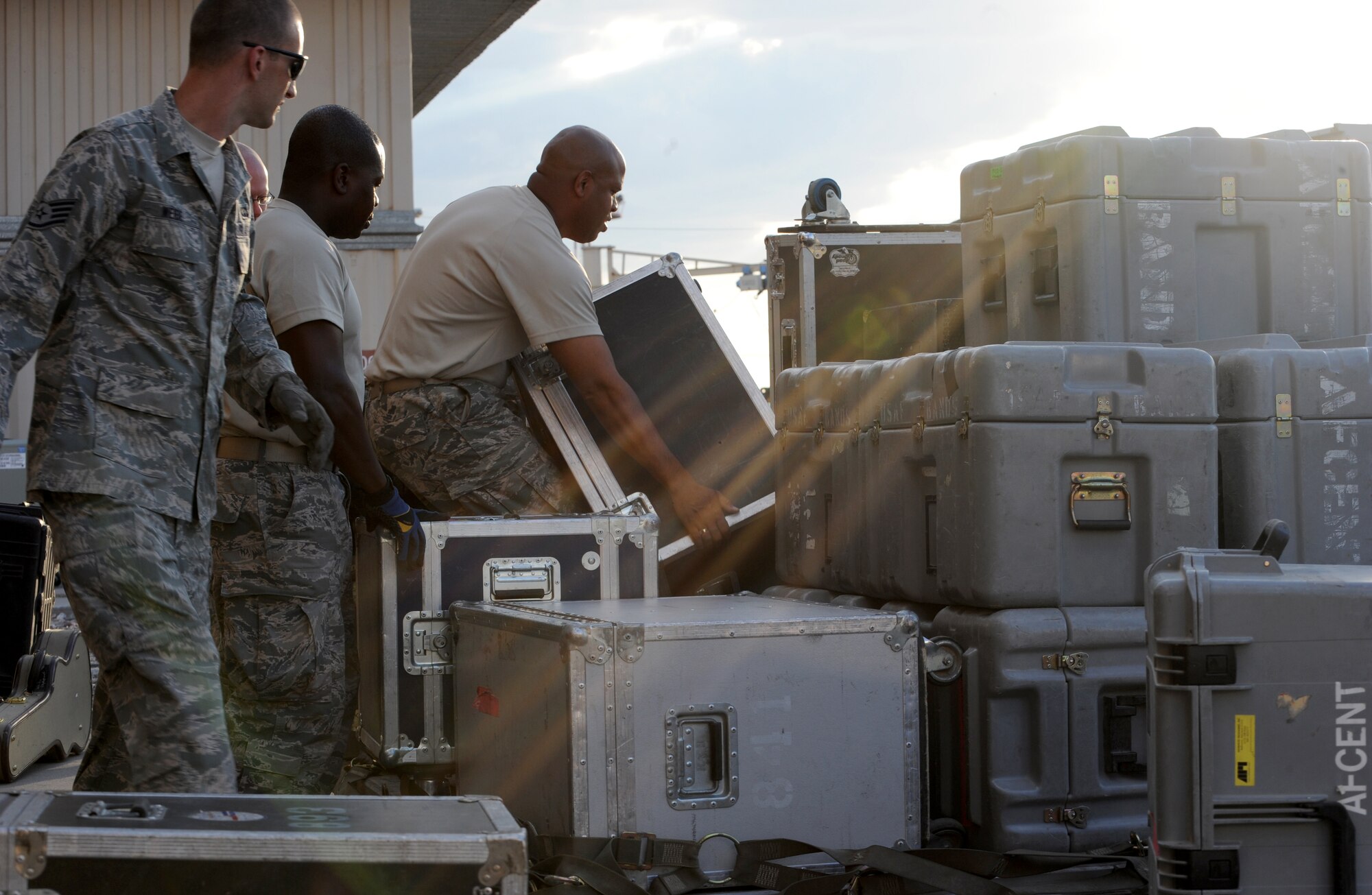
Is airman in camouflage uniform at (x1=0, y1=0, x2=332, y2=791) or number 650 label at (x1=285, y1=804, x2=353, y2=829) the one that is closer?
number 650 label at (x1=285, y1=804, x2=353, y2=829)

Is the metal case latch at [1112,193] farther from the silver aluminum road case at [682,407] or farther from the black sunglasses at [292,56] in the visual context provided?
the black sunglasses at [292,56]

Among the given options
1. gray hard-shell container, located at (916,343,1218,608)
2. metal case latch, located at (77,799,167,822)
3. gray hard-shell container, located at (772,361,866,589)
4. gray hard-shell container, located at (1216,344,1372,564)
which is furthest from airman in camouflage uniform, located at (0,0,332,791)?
gray hard-shell container, located at (1216,344,1372,564)

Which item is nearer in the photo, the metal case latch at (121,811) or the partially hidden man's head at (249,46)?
the metal case latch at (121,811)

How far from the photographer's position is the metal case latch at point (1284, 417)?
4.22m

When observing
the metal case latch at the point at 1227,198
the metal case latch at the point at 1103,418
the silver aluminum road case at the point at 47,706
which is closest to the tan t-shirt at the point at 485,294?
the metal case latch at the point at 1103,418

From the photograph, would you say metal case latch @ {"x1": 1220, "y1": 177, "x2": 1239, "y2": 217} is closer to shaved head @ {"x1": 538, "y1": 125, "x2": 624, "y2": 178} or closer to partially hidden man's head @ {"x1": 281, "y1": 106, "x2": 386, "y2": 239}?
shaved head @ {"x1": 538, "y1": 125, "x2": 624, "y2": 178}

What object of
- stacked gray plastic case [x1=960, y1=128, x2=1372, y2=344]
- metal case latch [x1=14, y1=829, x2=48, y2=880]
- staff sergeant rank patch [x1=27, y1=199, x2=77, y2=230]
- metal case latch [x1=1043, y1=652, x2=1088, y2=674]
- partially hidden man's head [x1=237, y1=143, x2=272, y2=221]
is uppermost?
partially hidden man's head [x1=237, y1=143, x2=272, y2=221]

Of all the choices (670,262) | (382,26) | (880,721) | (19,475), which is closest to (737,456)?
(670,262)

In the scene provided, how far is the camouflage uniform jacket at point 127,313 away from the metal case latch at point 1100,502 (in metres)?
2.19

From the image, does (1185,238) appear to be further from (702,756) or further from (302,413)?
(302,413)

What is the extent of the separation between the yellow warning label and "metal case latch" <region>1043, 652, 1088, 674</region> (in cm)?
108

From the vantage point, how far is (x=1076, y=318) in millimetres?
5047

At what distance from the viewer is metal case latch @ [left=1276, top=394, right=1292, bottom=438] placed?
4219mm

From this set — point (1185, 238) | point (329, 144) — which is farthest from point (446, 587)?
point (1185, 238)
